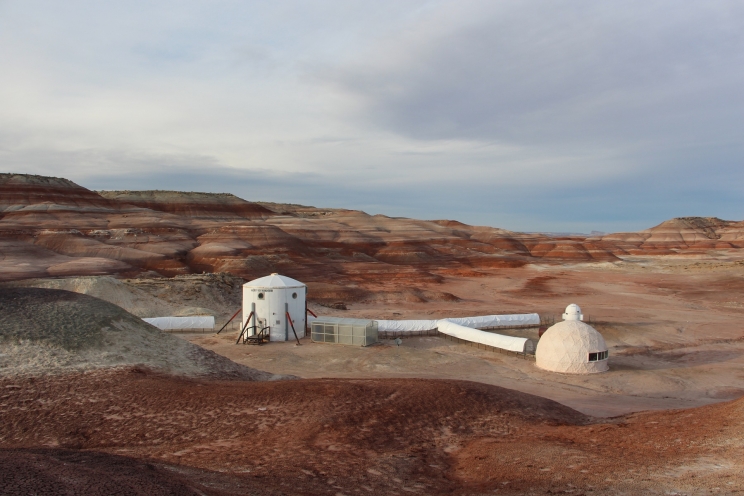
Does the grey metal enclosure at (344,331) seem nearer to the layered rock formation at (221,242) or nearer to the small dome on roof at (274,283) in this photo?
the small dome on roof at (274,283)

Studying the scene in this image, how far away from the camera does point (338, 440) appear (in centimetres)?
1313

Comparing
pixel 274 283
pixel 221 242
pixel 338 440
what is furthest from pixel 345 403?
pixel 221 242

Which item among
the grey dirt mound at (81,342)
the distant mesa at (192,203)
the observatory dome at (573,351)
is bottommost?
the observatory dome at (573,351)

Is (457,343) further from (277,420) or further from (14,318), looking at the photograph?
(14,318)

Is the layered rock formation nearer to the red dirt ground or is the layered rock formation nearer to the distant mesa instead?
the distant mesa

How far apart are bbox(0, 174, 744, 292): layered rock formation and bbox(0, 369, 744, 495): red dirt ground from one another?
37922 millimetres

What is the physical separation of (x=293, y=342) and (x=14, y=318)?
1449 cm

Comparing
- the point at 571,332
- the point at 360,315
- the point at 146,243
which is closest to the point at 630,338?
the point at 571,332

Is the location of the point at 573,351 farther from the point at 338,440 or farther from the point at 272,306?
the point at 338,440

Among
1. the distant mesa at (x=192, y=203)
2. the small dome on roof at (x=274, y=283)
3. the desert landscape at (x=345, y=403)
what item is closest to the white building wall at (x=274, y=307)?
the small dome on roof at (x=274, y=283)

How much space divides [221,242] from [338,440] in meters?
66.6

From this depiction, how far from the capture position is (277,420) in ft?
46.7

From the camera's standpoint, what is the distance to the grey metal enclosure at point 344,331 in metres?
29.9

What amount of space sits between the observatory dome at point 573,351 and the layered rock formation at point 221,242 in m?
29.5
